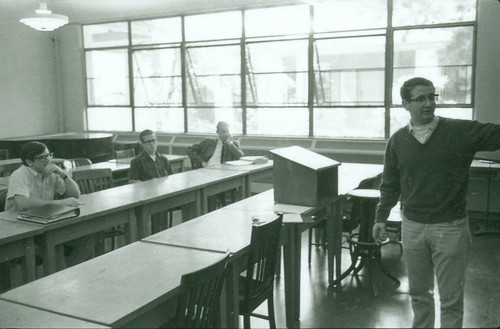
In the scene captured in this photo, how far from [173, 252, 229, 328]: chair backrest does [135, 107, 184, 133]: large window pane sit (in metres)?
6.27

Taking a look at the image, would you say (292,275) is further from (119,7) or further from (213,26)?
(119,7)

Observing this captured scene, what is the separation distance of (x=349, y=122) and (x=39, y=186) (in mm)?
4464

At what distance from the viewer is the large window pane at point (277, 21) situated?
22.4 feet

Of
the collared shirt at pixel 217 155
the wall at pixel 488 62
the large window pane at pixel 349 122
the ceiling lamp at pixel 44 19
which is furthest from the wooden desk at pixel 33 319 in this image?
the large window pane at pixel 349 122

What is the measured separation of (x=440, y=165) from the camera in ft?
6.45

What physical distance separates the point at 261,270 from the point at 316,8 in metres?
5.06

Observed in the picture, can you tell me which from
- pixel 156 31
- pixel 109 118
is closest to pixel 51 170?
pixel 156 31

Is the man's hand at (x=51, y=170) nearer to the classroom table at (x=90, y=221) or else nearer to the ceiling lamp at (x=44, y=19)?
the classroom table at (x=90, y=221)

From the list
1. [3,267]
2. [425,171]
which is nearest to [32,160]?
[3,267]

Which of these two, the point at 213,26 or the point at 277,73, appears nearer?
the point at 277,73

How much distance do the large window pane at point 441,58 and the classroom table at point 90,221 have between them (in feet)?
13.5

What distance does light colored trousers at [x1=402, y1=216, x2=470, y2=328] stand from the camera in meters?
1.92

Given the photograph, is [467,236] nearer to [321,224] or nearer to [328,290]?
[328,290]

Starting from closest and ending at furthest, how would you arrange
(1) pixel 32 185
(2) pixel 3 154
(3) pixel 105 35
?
(1) pixel 32 185, (2) pixel 3 154, (3) pixel 105 35
